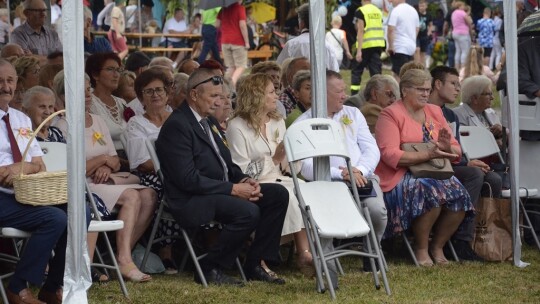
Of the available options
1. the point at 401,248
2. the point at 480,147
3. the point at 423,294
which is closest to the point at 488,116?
the point at 480,147

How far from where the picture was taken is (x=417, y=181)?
7.72 m

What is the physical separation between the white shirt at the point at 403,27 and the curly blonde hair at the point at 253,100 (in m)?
9.18

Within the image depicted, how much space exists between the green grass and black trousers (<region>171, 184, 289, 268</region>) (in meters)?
0.21

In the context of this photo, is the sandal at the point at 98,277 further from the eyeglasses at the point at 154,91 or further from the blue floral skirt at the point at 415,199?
the blue floral skirt at the point at 415,199

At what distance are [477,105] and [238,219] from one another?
3216mm

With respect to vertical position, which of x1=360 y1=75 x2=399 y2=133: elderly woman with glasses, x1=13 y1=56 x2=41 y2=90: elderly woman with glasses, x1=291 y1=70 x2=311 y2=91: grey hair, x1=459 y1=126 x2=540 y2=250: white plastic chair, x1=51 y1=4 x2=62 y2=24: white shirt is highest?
x1=51 y1=4 x2=62 y2=24: white shirt

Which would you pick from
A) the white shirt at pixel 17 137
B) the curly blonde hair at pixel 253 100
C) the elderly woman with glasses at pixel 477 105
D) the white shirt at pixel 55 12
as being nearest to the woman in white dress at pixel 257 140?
the curly blonde hair at pixel 253 100

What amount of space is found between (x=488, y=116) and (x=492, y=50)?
1426 centimetres

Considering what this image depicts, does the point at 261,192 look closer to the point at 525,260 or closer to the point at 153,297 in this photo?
the point at 153,297

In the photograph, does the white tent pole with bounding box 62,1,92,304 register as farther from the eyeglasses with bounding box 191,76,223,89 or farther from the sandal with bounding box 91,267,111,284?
the eyeglasses with bounding box 191,76,223,89

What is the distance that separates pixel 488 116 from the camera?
936cm

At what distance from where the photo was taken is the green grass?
6480 mm

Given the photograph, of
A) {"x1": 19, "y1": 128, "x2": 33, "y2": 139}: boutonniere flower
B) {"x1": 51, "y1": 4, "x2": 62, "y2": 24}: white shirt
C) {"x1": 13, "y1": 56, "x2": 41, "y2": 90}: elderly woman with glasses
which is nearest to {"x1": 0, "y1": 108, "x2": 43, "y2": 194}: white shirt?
{"x1": 19, "y1": 128, "x2": 33, "y2": 139}: boutonniere flower

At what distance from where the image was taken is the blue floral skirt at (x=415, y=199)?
768 cm
